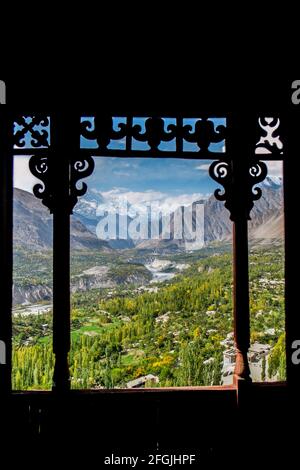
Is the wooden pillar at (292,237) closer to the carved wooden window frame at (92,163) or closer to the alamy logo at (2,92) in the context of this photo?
the carved wooden window frame at (92,163)

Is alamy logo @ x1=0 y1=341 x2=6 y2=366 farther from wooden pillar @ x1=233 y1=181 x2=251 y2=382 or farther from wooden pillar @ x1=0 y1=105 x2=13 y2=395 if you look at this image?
wooden pillar @ x1=233 y1=181 x2=251 y2=382

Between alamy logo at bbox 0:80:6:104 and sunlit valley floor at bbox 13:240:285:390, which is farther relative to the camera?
sunlit valley floor at bbox 13:240:285:390

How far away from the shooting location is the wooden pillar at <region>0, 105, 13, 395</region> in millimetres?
2402

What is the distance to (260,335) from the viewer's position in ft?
8.61

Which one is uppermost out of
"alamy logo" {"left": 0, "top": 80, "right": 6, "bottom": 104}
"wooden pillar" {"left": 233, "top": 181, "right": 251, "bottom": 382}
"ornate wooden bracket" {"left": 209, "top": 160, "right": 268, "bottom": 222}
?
"alamy logo" {"left": 0, "top": 80, "right": 6, "bottom": 104}

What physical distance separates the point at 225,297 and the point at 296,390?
2.35ft

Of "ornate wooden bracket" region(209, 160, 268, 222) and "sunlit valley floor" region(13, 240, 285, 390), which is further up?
"ornate wooden bracket" region(209, 160, 268, 222)

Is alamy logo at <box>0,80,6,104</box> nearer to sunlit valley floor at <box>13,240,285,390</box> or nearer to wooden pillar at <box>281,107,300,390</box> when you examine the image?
sunlit valley floor at <box>13,240,285,390</box>

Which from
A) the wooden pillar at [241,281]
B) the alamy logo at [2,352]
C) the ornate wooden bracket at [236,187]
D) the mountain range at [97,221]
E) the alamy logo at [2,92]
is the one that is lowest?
the alamy logo at [2,352]

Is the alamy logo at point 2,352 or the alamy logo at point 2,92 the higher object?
the alamy logo at point 2,92

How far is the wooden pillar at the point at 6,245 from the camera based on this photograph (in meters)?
2.40

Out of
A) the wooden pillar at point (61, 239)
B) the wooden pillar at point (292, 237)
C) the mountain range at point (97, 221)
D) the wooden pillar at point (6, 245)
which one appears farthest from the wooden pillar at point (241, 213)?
the wooden pillar at point (6, 245)

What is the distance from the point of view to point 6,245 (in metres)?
2.44


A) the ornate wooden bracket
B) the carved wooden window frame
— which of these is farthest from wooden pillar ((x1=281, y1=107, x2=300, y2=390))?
the ornate wooden bracket
